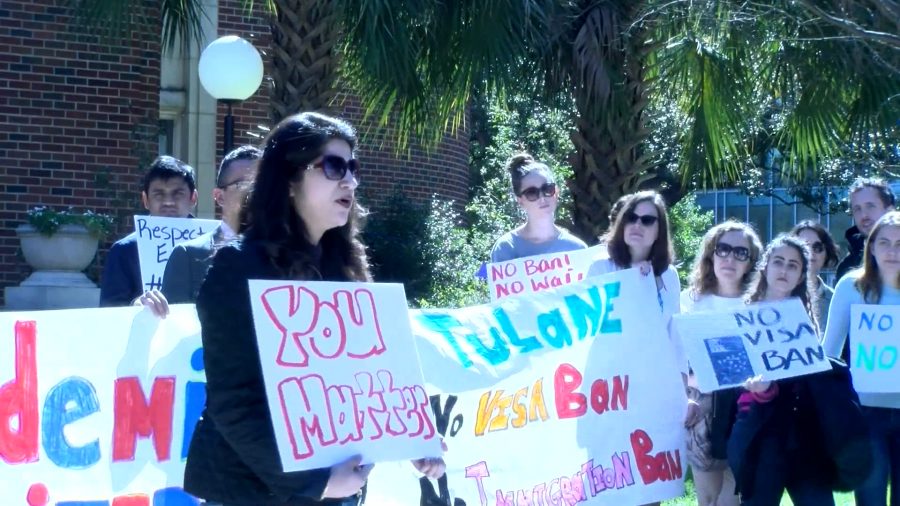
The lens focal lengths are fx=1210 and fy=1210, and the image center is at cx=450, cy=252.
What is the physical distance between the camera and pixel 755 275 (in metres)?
5.40

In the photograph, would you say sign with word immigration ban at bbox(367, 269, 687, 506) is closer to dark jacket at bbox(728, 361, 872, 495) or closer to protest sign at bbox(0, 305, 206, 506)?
dark jacket at bbox(728, 361, 872, 495)

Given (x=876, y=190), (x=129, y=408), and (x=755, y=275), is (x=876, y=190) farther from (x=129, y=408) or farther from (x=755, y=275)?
(x=129, y=408)

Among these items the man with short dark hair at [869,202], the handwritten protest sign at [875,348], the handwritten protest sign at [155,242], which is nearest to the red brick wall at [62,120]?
the handwritten protest sign at [155,242]

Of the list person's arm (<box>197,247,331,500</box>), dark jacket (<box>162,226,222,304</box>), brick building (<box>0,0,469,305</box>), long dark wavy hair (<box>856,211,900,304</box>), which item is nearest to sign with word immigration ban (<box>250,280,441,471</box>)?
person's arm (<box>197,247,331,500</box>)

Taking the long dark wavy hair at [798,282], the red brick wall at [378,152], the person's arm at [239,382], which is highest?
the red brick wall at [378,152]

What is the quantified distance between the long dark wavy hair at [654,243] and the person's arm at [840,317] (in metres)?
0.76

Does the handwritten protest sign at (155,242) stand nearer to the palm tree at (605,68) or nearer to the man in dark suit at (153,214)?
the man in dark suit at (153,214)

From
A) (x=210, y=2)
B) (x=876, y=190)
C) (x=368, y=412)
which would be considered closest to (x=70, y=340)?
(x=368, y=412)

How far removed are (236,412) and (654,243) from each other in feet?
10.5

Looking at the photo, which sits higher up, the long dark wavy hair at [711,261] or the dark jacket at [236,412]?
the long dark wavy hair at [711,261]

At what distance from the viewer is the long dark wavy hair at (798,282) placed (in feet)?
17.1

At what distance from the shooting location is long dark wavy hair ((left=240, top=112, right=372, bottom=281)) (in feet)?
9.16

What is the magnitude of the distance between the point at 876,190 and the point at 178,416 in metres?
3.85

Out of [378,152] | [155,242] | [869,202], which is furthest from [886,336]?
[378,152]
